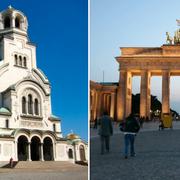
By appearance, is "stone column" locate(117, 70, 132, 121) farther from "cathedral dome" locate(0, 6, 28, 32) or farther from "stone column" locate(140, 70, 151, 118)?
"cathedral dome" locate(0, 6, 28, 32)

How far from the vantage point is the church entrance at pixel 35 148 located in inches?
170

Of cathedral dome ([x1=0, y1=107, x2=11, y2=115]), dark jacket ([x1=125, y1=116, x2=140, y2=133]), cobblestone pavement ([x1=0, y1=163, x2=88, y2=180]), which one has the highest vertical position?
cathedral dome ([x1=0, y1=107, x2=11, y2=115])

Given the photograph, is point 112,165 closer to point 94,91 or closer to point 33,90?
point 33,90

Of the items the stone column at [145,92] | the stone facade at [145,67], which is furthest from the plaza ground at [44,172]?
the stone column at [145,92]

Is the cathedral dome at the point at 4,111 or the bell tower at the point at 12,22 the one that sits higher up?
the bell tower at the point at 12,22

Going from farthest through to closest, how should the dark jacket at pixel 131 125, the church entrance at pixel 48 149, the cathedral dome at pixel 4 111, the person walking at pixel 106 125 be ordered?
the person walking at pixel 106 125
the dark jacket at pixel 131 125
the church entrance at pixel 48 149
the cathedral dome at pixel 4 111

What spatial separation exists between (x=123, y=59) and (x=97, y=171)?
4212 cm

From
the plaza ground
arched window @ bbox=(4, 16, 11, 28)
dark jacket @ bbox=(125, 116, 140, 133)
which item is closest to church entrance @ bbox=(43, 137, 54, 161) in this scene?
the plaza ground

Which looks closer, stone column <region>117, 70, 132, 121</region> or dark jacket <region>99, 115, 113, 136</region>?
dark jacket <region>99, 115, 113, 136</region>

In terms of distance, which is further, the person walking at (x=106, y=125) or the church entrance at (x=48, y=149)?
the person walking at (x=106, y=125)

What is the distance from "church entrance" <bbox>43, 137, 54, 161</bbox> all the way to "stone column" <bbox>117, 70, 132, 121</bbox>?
43.5 meters

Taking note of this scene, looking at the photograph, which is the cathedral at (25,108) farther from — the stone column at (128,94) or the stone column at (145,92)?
the stone column at (145,92)

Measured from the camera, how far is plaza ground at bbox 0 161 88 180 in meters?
4.03

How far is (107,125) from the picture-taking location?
954 centimetres
